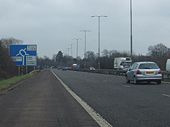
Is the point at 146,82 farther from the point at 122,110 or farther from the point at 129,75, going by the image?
the point at 122,110

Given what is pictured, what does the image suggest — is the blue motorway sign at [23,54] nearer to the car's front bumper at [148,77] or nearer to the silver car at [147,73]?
the silver car at [147,73]

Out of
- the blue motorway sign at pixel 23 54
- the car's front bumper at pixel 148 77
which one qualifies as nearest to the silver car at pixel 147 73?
the car's front bumper at pixel 148 77

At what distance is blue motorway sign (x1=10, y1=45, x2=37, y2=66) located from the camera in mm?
63281

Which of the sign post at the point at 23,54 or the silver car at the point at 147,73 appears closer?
the silver car at the point at 147,73

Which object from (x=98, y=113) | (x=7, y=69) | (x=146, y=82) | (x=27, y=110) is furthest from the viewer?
(x=7, y=69)

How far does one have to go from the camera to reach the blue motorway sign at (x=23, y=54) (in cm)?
6328

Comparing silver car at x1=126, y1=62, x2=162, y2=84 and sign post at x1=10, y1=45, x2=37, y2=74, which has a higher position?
sign post at x1=10, y1=45, x2=37, y2=74

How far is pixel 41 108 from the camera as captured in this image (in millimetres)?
17891

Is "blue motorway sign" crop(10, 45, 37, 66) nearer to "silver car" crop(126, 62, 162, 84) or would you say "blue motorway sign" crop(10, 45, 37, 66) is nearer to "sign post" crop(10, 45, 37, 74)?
"sign post" crop(10, 45, 37, 74)

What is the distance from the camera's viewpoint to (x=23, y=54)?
6500cm

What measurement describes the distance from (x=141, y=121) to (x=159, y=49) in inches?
6140

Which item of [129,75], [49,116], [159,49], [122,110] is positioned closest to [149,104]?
[122,110]

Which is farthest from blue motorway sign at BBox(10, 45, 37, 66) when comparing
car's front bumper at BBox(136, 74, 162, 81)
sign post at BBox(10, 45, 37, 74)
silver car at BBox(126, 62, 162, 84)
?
car's front bumper at BBox(136, 74, 162, 81)

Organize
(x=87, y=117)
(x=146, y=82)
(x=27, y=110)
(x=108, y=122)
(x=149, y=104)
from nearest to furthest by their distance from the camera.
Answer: (x=108, y=122) < (x=87, y=117) < (x=27, y=110) < (x=149, y=104) < (x=146, y=82)
